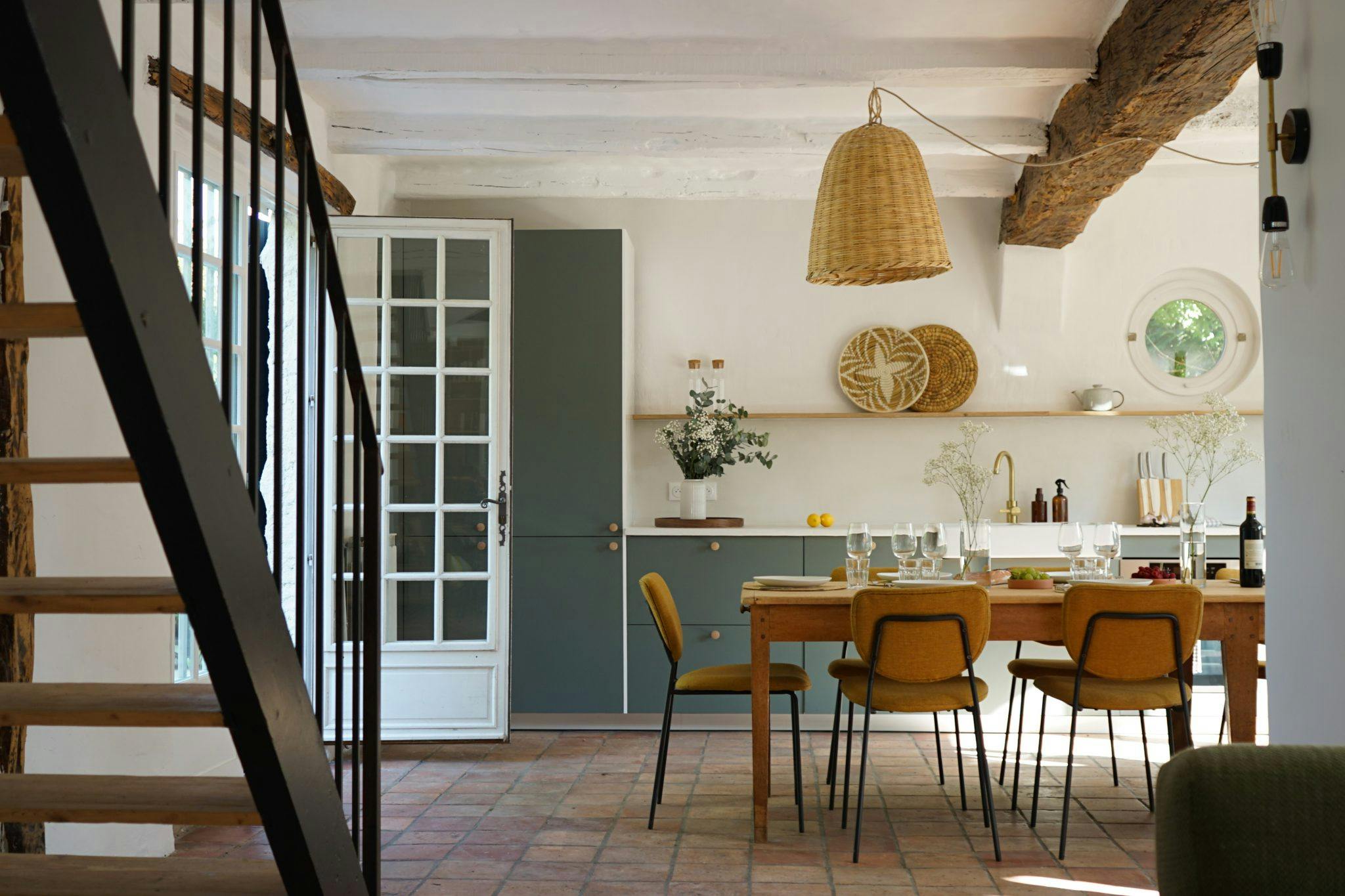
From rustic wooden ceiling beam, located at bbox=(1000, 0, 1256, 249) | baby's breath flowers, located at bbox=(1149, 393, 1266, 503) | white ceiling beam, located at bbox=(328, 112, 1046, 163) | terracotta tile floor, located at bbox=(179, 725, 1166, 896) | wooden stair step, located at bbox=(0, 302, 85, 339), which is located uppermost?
white ceiling beam, located at bbox=(328, 112, 1046, 163)

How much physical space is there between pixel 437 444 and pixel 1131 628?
9.71 feet

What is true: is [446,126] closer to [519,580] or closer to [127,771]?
[519,580]

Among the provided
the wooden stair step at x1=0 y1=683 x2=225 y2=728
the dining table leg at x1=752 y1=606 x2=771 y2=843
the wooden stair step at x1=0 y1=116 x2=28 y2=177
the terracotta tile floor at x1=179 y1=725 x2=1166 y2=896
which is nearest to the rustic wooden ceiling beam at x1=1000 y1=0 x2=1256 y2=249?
the dining table leg at x1=752 y1=606 x2=771 y2=843

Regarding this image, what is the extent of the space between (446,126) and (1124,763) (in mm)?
3997

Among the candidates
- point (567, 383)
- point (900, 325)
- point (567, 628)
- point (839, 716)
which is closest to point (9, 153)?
point (839, 716)

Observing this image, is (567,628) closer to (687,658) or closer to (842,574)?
(687,658)

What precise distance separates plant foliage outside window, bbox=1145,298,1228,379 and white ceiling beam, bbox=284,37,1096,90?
220cm

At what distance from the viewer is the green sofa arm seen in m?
1.26

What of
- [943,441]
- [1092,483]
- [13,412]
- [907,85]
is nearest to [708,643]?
[943,441]

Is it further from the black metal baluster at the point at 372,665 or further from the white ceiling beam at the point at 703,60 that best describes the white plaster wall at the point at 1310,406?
the black metal baluster at the point at 372,665

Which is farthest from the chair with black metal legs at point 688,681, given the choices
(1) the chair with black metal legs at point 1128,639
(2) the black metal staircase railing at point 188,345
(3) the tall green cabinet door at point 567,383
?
(2) the black metal staircase railing at point 188,345

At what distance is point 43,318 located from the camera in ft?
5.37

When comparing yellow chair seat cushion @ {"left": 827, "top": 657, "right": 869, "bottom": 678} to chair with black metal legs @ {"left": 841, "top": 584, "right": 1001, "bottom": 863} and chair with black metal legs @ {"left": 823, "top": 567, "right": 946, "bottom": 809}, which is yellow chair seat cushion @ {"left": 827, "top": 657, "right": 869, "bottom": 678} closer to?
chair with black metal legs @ {"left": 823, "top": 567, "right": 946, "bottom": 809}

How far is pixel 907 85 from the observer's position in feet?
14.1
